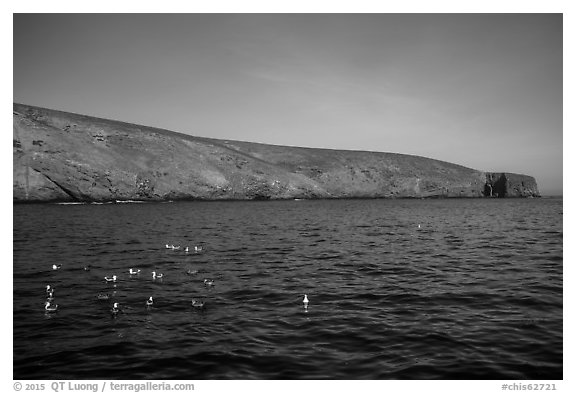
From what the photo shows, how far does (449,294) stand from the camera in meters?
17.7

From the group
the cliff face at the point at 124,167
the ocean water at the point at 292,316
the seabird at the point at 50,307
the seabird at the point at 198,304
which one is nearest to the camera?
the ocean water at the point at 292,316

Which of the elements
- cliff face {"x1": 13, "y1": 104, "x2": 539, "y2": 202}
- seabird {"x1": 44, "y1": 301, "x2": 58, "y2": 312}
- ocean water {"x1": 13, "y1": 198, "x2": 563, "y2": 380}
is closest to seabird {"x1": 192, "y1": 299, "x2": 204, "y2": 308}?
ocean water {"x1": 13, "y1": 198, "x2": 563, "y2": 380}

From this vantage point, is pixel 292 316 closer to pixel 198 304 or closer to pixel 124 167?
pixel 198 304

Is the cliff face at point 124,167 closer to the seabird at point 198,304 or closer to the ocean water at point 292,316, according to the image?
the ocean water at point 292,316

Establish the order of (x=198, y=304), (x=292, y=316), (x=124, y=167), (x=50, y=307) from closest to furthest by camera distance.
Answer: (x=292, y=316) → (x=50, y=307) → (x=198, y=304) → (x=124, y=167)

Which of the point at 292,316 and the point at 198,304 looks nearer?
the point at 292,316

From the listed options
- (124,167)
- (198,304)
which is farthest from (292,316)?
(124,167)

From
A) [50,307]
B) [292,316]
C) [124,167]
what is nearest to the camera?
[292,316]

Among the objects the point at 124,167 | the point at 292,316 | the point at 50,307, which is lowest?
the point at 292,316

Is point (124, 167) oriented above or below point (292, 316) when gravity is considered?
above

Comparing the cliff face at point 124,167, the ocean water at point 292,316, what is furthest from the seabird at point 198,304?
the cliff face at point 124,167

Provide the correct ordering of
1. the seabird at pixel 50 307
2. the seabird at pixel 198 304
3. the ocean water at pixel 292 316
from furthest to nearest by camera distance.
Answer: the seabird at pixel 198 304 → the seabird at pixel 50 307 → the ocean water at pixel 292 316

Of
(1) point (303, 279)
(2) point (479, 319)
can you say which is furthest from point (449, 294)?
(1) point (303, 279)
